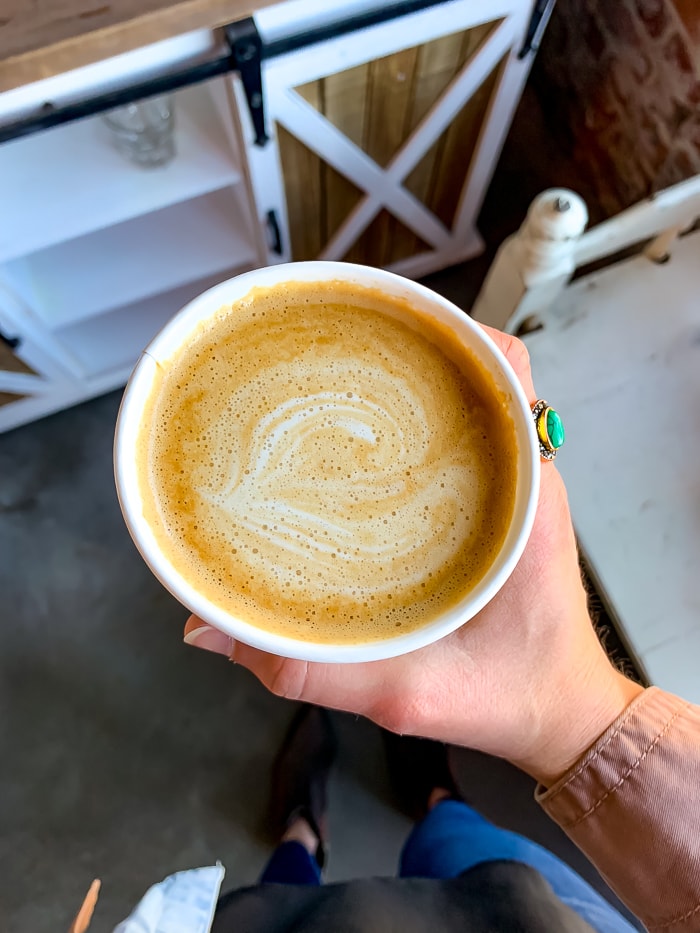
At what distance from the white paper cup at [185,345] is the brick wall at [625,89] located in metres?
0.76

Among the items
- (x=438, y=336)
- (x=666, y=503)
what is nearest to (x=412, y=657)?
(x=438, y=336)

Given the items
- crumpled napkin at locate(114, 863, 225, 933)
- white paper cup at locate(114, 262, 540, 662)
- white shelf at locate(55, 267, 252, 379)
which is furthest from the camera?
white shelf at locate(55, 267, 252, 379)

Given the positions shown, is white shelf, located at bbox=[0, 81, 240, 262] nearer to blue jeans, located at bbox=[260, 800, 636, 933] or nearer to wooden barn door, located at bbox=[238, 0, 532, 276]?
wooden barn door, located at bbox=[238, 0, 532, 276]

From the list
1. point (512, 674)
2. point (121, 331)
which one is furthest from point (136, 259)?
point (512, 674)

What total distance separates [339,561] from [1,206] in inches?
30.6

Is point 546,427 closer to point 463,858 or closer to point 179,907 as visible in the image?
point 179,907

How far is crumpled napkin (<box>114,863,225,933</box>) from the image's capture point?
819mm

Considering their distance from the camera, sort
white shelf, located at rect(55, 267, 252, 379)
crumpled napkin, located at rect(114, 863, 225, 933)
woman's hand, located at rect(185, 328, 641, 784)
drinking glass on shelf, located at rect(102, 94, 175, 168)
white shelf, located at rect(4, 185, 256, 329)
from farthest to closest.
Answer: white shelf, located at rect(55, 267, 252, 379) < white shelf, located at rect(4, 185, 256, 329) < drinking glass on shelf, located at rect(102, 94, 175, 168) < crumpled napkin, located at rect(114, 863, 225, 933) < woman's hand, located at rect(185, 328, 641, 784)

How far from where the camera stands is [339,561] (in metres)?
0.58

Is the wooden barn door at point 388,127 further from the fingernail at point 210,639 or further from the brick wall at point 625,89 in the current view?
the fingernail at point 210,639

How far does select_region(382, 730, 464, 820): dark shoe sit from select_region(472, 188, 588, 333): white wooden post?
816 mm

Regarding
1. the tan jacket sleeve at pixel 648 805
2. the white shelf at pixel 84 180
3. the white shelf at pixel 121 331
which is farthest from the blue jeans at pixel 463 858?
the white shelf at pixel 84 180

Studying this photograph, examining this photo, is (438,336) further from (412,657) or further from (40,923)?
(40,923)

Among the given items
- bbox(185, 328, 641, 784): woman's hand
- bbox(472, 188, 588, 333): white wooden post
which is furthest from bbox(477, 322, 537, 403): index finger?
bbox(472, 188, 588, 333): white wooden post
